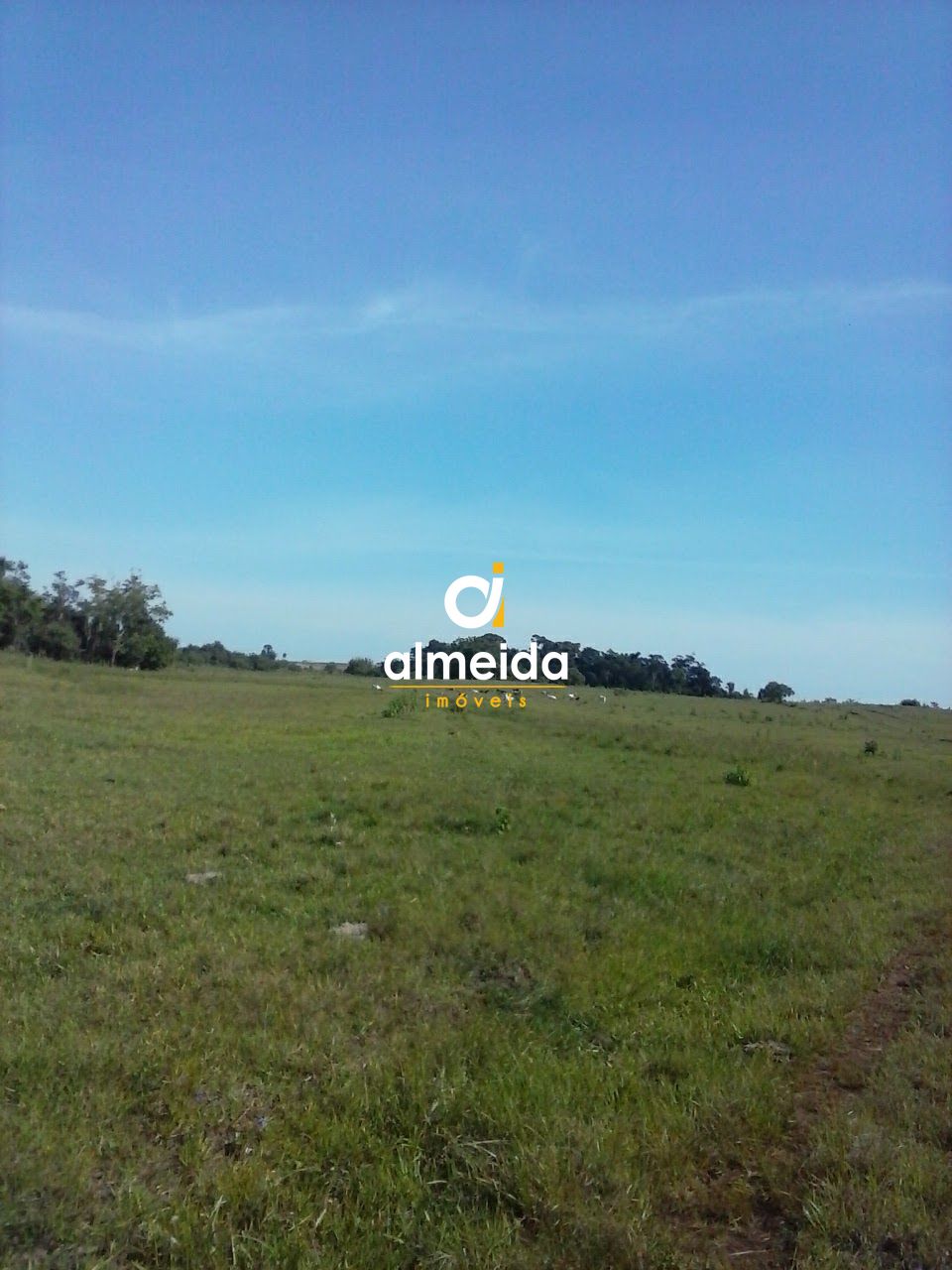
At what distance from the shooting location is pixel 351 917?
26.1ft

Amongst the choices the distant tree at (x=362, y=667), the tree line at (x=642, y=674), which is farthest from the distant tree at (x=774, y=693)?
the distant tree at (x=362, y=667)

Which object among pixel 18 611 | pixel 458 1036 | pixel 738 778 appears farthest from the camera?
pixel 18 611

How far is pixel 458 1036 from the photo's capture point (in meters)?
5.59

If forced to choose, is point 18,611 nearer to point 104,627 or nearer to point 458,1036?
point 104,627

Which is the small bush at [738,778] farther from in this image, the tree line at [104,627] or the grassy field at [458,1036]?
the tree line at [104,627]

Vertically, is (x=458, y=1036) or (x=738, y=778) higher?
(x=738, y=778)

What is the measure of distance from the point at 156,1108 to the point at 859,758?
25470 mm

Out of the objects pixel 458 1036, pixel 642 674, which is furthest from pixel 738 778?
pixel 642 674

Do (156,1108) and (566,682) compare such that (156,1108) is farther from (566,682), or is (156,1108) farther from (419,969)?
(566,682)

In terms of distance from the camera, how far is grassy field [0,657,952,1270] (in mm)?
3871

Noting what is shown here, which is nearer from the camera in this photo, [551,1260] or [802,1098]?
[551,1260]

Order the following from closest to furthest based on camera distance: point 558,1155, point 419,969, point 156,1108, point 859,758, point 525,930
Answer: point 558,1155 → point 156,1108 → point 419,969 → point 525,930 → point 859,758

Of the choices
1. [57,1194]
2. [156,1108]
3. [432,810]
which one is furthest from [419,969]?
[432,810]

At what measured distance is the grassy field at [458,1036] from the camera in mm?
3871
